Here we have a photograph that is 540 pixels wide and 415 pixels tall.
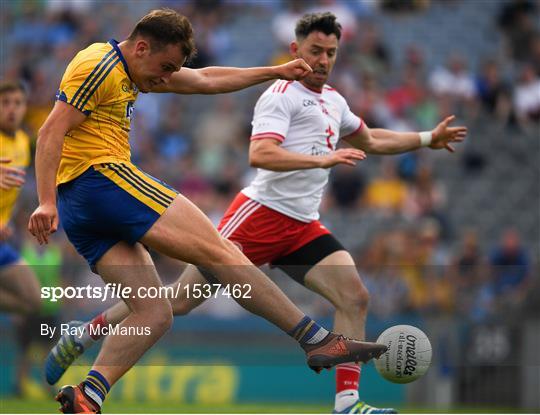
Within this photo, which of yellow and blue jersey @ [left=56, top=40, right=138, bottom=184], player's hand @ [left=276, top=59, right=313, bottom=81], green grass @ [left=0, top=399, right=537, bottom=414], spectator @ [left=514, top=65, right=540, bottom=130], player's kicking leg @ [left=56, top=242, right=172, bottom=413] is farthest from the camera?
spectator @ [left=514, top=65, right=540, bottom=130]

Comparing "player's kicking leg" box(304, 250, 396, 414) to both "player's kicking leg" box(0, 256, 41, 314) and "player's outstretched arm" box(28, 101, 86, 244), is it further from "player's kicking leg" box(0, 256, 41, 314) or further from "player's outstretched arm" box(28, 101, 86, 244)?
"player's kicking leg" box(0, 256, 41, 314)

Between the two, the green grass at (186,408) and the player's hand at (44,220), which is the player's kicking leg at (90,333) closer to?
the player's hand at (44,220)

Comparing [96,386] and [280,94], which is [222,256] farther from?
[280,94]

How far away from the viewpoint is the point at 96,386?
6.98 m

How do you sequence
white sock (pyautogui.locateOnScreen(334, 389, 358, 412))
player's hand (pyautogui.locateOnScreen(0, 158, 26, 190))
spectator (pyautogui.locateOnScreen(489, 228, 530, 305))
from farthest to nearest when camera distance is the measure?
spectator (pyautogui.locateOnScreen(489, 228, 530, 305)) < player's hand (pyautogui.locateOnScreen(0, 158, 26, 190)) < white sock (pyautogui.locateOnScreen(334, 389, 358, 412))

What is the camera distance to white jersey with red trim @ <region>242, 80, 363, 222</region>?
8.48 meters

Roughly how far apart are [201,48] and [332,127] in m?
10.8

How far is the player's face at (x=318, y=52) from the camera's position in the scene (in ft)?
27.9

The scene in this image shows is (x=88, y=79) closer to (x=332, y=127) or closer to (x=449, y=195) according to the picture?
(x=332, y=127)

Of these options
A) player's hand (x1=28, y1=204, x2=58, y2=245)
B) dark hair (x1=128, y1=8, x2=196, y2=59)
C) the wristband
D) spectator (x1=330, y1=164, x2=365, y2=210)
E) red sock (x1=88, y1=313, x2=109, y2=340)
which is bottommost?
red sock (x1=88, y1=313, x2=109, y2=340)

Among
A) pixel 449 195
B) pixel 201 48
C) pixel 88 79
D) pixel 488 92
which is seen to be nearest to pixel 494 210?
pixel 449 195

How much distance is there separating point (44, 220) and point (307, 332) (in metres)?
1.86

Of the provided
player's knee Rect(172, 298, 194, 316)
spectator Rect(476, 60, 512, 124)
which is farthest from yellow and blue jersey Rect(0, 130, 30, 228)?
spectator Rect(476, 60, 512, 124)

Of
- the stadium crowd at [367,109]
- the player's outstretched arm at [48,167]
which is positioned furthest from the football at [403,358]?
the stadium crowd at [367,109]
